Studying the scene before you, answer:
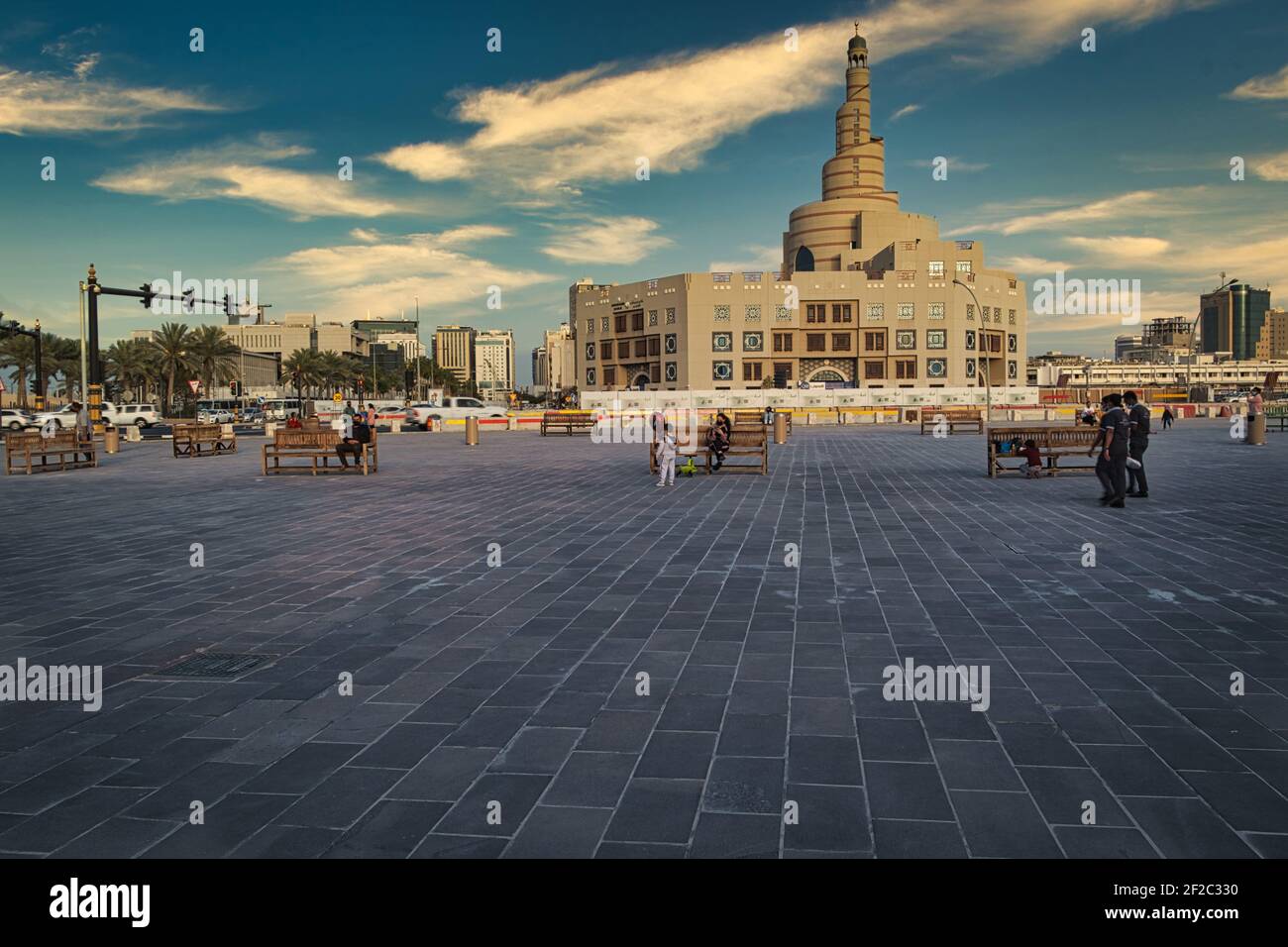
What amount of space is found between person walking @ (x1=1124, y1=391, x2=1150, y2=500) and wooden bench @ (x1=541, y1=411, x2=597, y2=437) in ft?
84.8

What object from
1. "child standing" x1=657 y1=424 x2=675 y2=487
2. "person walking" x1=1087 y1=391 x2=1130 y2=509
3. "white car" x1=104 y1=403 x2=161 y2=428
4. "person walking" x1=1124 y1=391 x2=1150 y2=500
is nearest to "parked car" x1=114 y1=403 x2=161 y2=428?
"white car" x1=104 y1=403 x2=161 y2=428

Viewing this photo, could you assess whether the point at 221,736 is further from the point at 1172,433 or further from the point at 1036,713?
the point at 1172,433

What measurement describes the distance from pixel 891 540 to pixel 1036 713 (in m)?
5.64

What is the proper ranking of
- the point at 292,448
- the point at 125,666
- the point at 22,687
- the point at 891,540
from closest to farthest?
the point at 22,687 < the point at 125,666 < the point at 891,540 < the point at 292,448

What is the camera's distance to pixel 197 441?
Result: 26.6 m

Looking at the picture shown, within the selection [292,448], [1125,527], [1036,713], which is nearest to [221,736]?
[1036,713]

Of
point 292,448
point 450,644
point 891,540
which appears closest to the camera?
point 450,644

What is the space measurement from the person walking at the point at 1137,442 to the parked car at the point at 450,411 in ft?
125

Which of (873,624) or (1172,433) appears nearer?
(873,624)

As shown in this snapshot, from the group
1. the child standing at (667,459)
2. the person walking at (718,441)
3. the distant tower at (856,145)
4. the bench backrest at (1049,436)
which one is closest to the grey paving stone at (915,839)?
the child standing at (667,459)

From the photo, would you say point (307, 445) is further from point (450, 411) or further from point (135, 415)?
point (135, 415)

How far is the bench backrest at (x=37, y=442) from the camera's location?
67.6 ft

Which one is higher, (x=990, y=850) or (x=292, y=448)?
(x=292, y=448)
